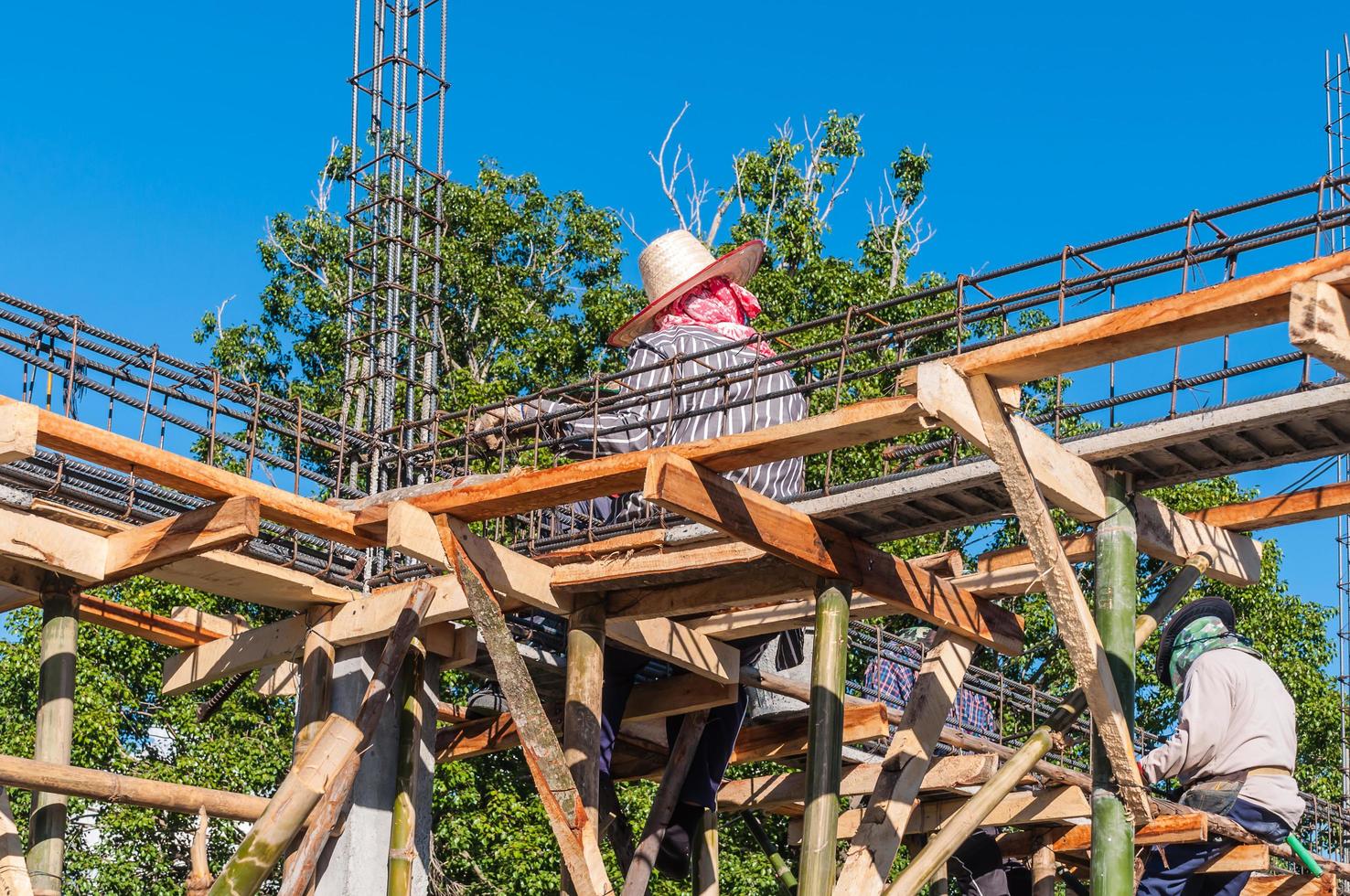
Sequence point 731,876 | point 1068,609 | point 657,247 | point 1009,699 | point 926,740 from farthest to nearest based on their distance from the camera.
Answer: point 731,876 → point 1009,699 → point 657,247 → point 926,740 → point 1068,609

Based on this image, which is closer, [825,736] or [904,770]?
[825,736]

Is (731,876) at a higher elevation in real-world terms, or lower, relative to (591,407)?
lower

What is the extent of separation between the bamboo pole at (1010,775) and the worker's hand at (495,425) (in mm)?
3788

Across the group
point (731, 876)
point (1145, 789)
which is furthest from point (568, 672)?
point (731, 876)

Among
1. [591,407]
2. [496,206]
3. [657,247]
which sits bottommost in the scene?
[591,407]

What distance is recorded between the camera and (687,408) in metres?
11.2

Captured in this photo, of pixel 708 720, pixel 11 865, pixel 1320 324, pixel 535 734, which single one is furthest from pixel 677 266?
pixel 1320 324

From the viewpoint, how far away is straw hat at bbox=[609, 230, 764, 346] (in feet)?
39.5

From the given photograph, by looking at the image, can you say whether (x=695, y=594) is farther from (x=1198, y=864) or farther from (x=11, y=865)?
(x=11, y=865)

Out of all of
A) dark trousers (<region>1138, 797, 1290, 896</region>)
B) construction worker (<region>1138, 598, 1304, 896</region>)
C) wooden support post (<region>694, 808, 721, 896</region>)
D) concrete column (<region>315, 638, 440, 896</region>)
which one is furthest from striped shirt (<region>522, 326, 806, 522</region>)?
wooden support post (<region>694, 808, 721, 896</region>)

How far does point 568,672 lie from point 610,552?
703 millimetres

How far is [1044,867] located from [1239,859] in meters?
4.02

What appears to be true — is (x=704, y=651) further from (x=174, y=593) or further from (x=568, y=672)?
(x=174, y=593)

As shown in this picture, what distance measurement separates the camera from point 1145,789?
8914 mm
